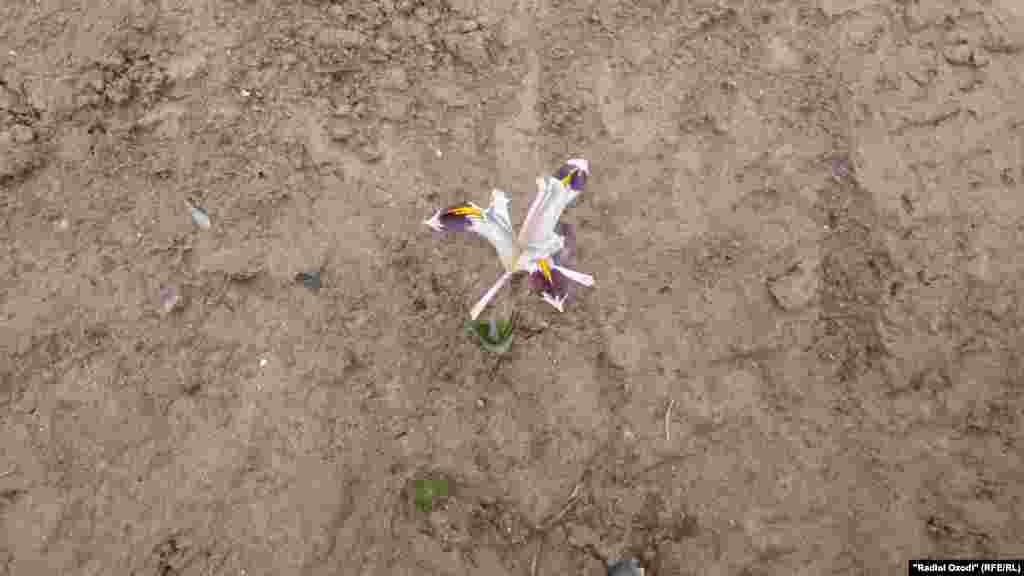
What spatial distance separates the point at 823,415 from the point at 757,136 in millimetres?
1147

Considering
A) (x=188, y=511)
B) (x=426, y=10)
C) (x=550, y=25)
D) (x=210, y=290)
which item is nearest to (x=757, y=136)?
(x=550, y=25)

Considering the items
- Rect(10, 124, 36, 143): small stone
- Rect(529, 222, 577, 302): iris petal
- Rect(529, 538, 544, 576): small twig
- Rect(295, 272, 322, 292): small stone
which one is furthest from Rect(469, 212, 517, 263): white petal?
Rect(10, 124, 36, 143): small stone

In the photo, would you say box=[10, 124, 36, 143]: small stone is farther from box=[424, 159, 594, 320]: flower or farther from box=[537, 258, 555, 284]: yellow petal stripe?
box=[537, 258, 555, 284]: yellow petal stripe

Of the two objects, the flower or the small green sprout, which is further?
the small green sprout

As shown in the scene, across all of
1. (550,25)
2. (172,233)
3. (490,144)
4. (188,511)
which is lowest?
(188,511)

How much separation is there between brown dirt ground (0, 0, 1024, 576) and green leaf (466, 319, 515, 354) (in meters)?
0.08

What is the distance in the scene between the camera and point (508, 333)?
238 cm

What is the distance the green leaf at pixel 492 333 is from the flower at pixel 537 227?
0.14 metres

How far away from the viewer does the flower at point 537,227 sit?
2117mm

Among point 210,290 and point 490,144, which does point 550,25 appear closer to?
point 490,144

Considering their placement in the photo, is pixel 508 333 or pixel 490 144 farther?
pixel 490 144

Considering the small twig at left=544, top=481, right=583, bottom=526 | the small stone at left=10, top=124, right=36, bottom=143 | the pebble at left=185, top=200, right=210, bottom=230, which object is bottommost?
the small twig at left=544, top=481, right=583, bottom=526

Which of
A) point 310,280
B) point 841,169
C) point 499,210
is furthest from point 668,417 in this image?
point 310,280

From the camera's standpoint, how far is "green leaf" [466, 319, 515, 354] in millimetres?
2317
